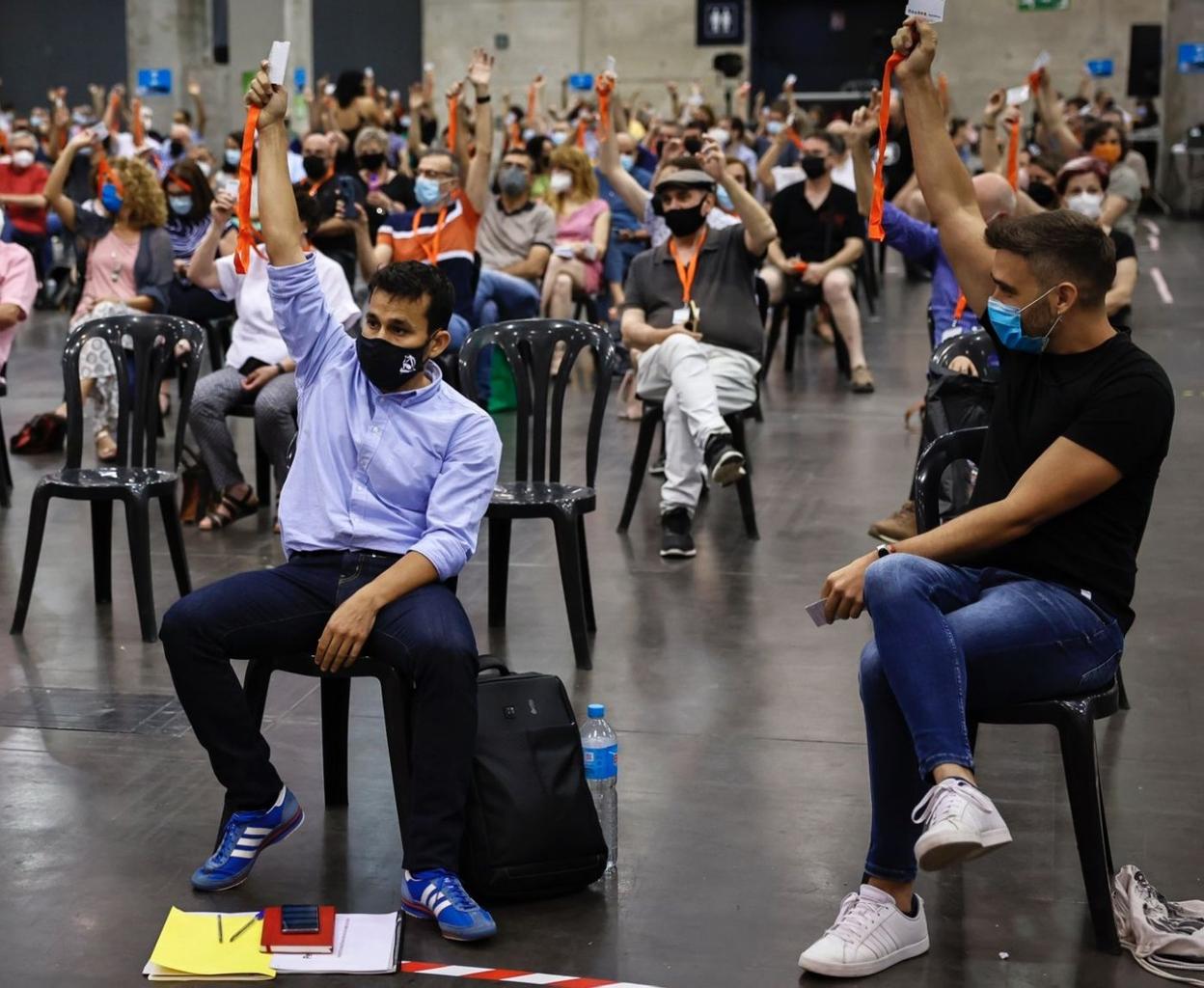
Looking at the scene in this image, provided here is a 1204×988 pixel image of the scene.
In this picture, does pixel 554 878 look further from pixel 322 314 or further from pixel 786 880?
pixel 322 314

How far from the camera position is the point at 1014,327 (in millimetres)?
3346

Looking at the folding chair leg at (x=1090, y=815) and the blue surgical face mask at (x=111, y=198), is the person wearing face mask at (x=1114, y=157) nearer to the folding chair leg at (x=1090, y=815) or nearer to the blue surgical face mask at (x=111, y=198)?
the blue surgical face mask at (x=111, y=198)

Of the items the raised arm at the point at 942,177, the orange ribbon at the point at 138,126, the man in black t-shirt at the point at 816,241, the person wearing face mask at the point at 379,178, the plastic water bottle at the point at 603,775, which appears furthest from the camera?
the orange ribbon at the point at 138,126

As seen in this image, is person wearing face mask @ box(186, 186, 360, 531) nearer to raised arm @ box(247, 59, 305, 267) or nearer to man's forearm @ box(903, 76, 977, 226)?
raised arm @ box(247, 59, 305, 267)

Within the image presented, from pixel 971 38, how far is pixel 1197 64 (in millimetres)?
3551

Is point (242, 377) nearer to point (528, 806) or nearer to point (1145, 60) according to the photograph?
point (528, 806)

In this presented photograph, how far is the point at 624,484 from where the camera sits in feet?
→ 24.5

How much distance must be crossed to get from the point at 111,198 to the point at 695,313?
11.3 ft

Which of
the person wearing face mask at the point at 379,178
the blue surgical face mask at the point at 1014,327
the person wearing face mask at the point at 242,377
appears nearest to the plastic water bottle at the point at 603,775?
the blue surgical face mask at the point at 1014,327

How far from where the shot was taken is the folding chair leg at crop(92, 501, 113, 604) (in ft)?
18.7

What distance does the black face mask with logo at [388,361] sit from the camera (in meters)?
3.66

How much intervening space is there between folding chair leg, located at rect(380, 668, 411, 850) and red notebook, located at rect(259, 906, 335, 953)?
1.03 ft

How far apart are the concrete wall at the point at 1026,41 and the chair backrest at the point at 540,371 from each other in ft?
66.2

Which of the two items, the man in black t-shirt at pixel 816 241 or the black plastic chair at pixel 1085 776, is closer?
the black plastic chair at pixel 1085 776
